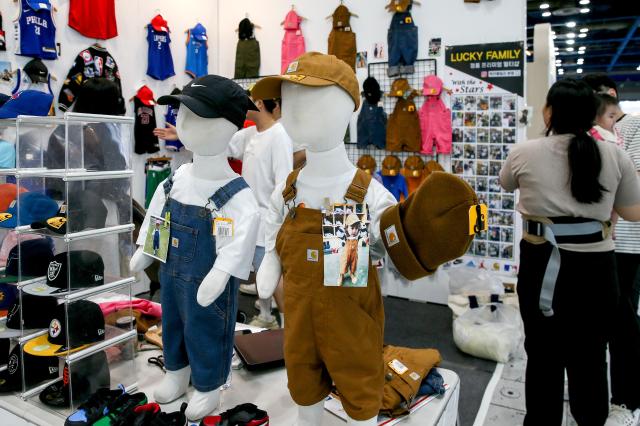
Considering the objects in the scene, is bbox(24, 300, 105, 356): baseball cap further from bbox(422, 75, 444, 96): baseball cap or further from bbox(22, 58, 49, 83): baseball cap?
bbox(422, 75, 444, 96): baseball cap

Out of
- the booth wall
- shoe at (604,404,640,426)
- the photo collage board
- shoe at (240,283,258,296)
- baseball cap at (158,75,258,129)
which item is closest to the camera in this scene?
baseball cap at (158,75,258,129)

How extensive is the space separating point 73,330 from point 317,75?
124 cm

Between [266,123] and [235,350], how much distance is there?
140 centimetres

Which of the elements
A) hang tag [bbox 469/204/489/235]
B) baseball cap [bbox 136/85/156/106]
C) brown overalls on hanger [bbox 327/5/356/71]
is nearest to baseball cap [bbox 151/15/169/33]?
baseball cap [bbox 136/85/156/106]

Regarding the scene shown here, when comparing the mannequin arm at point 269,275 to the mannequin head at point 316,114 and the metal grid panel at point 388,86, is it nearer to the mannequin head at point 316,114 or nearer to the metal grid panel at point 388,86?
the mannequin head at point 316,114

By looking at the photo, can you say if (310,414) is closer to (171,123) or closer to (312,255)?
(312,255)

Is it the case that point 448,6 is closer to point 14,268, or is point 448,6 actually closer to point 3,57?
point 3,57

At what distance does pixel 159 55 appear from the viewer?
15.4 feet

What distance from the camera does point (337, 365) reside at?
1287 mm

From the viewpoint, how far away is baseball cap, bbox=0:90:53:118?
1.98 m

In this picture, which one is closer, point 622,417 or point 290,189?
point 290,189

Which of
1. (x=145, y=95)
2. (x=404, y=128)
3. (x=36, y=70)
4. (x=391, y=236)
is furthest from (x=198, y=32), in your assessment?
(x=391, y=236)

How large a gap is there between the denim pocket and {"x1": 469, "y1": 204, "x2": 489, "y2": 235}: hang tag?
34.0 inches

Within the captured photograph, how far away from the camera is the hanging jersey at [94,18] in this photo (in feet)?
13.1
